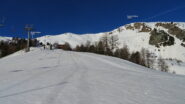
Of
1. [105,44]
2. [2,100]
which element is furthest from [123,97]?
[105,44]

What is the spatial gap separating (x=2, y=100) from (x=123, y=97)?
4.45 meters

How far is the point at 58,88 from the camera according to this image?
892 cm

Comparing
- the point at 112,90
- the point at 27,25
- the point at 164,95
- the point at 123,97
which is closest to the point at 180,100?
the point at 164,95

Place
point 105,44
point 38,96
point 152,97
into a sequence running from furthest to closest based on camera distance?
point 105,44, point 152,97, point 38,96

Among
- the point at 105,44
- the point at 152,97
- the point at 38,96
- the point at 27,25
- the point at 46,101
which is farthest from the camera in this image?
the point at 105,44

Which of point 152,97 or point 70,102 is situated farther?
point 152,97

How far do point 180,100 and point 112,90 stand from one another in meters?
2.84

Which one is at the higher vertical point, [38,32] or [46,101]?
[38,32]

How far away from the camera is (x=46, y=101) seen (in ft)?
22.1

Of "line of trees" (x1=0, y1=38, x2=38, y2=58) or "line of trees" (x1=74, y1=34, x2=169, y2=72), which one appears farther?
"line of trees" (x1=0, y1=38, x2=38, y2=58)

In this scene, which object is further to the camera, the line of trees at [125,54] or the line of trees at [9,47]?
the line of trees at [9,47]

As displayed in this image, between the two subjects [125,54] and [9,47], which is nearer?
[125,54]

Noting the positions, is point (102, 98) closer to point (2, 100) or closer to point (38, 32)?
point (2, 100)

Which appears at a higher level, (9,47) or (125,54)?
(9,47)
